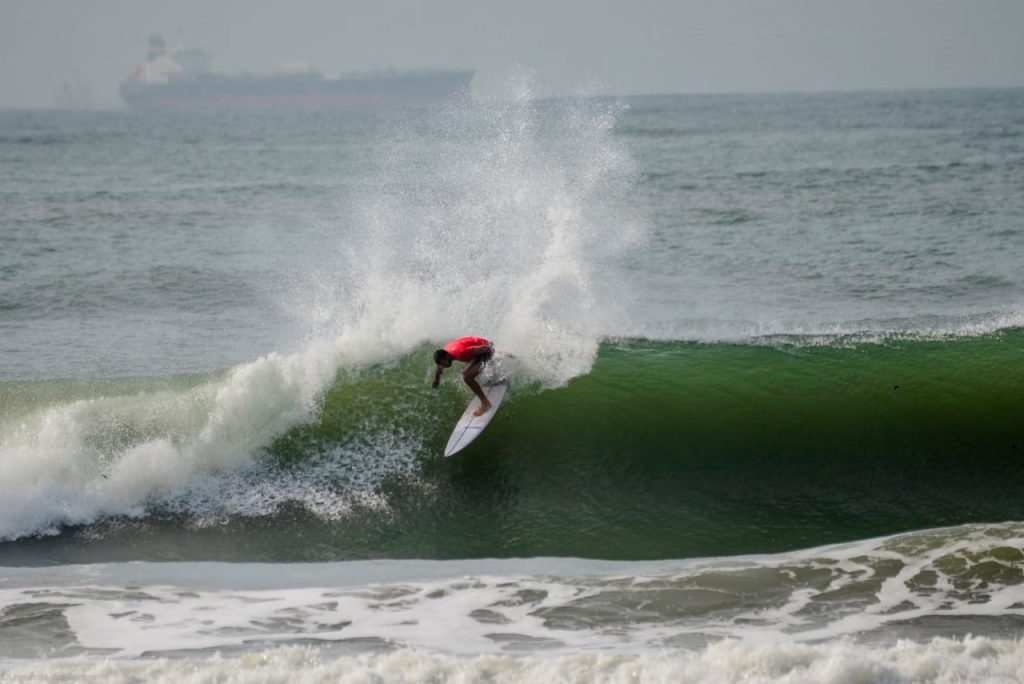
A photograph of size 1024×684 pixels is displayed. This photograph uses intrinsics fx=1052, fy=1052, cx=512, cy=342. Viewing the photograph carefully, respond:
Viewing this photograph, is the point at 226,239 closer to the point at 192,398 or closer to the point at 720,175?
the point at 192,398

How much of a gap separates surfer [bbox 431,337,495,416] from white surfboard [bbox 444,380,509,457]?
0.07 metres

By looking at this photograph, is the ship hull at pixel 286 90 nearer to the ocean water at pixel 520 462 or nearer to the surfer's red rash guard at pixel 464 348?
the ocean water at pixel 520 462

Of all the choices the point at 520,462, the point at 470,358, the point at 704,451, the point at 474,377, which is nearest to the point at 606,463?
the point at 520,462

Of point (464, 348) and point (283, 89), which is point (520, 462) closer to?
point (464, 348)

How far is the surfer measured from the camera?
10.0 metres

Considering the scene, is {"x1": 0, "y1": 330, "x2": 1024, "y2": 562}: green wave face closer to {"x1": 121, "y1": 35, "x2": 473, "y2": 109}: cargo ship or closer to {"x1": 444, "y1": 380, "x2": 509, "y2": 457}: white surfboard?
{"x1": 444, "y1": 380, "x2": 509, "y2": 457}: white surfboard

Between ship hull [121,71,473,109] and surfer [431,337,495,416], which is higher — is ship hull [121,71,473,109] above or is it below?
above

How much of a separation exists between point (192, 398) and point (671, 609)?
5.86m

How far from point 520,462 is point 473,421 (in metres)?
0.63

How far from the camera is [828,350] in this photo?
12852mm

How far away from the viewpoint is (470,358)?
33.9 feet

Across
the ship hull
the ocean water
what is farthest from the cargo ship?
the ocean water

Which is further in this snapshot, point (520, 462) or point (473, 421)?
point (473, 421)

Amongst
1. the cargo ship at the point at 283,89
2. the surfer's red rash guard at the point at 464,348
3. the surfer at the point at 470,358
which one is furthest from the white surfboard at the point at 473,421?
the cargo ship at the point at 283,89
